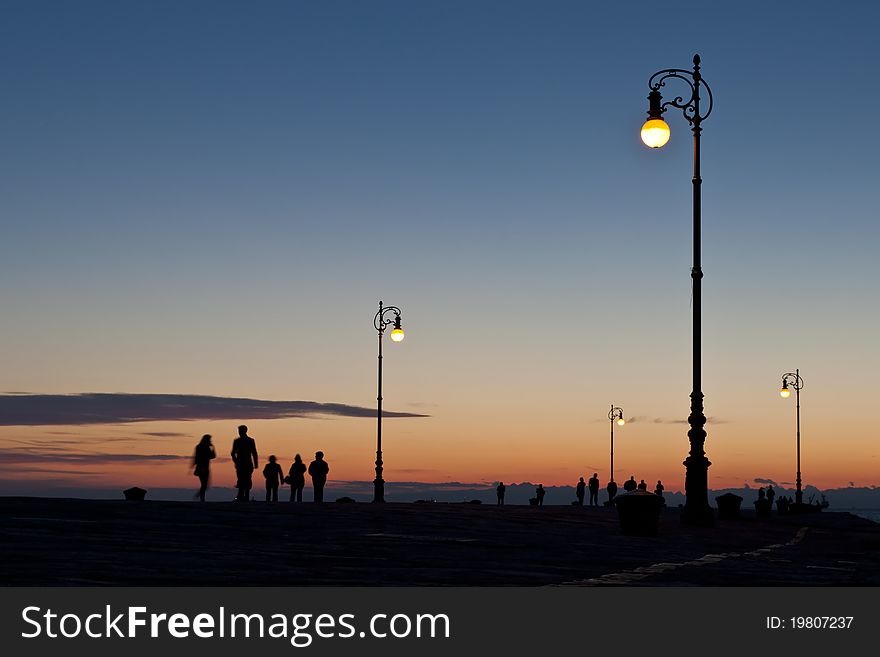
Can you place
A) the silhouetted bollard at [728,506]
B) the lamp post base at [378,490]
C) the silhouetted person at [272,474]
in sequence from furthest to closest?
the lamp post base at [378,490], the silhouetted person at [272,474], the silhouetted bollard at [728,506]

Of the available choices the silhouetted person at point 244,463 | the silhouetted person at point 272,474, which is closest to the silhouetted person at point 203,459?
the silhouetted person at point 244,463

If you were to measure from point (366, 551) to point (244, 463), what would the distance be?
17.4 m

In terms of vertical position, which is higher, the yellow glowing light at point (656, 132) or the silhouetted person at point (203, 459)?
the yellow glowing light at point (656, 132)

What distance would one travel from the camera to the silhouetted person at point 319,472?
39.4 metres

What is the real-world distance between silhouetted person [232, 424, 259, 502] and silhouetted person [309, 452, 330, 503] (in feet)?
25.2

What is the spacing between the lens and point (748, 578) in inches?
511

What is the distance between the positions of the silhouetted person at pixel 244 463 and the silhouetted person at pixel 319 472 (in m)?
7.68

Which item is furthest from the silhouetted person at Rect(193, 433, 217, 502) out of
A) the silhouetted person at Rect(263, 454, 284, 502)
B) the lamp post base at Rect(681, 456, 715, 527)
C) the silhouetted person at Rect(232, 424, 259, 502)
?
the lamp post base at Rect(681, 456, 715, 527)

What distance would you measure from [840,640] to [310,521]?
13.0 metres

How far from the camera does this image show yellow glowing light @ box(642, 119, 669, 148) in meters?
25.8

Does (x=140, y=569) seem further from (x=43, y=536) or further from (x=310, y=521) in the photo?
(x=310, y=521)

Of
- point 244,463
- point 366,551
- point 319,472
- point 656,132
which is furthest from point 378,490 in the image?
point 366,551

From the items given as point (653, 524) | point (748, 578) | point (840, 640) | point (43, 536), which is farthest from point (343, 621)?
point (653, 524)

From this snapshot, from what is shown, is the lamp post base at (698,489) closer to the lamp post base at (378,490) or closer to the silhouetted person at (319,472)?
the silhouetted person at (319,472)
